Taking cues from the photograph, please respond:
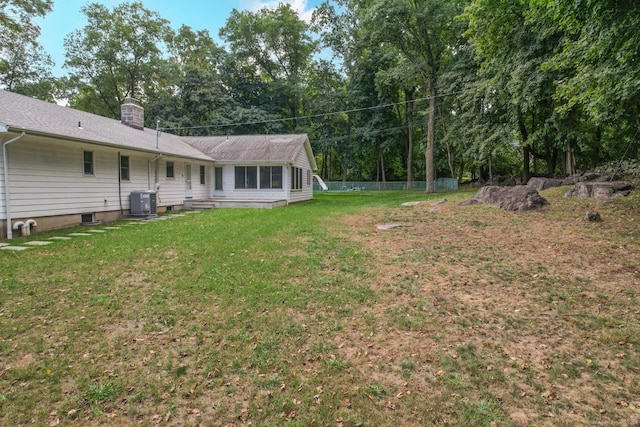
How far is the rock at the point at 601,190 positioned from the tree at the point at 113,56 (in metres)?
31.2

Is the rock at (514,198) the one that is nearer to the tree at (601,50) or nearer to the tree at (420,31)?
the tree at (601,50)

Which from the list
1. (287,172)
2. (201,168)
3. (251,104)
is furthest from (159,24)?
(287,172)

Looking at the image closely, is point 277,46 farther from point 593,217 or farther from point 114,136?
point 593,217

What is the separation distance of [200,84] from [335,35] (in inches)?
560

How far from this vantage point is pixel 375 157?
39.5m

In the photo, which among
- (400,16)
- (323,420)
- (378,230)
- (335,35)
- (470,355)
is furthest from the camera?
(335,35)

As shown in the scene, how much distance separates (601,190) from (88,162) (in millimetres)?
15703

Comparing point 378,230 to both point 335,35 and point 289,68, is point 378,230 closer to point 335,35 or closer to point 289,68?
point 335,35

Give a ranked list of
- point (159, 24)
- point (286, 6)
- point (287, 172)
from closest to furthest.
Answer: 1. point (287, 172)
2. point (159, 24)
3. point (286, 6)

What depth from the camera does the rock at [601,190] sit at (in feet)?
31.7

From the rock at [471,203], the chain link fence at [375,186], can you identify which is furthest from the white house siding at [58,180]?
the chain link fence at [375,186]

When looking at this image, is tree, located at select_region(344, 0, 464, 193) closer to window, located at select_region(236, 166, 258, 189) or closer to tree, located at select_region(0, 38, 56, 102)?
window, located at select_region(236, 166, 258, 189)

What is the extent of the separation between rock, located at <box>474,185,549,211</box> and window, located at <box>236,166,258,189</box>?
11.0m

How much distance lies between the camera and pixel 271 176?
17641mm
